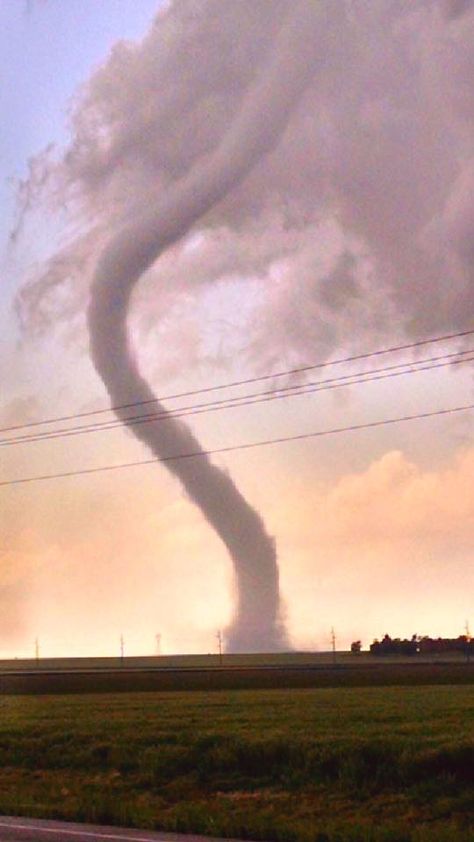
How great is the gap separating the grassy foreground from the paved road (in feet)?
4.56

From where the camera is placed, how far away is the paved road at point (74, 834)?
22.0 meters

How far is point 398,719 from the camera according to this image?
132 feet

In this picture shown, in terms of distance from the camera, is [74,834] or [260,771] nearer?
[74,834]

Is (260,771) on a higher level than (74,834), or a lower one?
higher

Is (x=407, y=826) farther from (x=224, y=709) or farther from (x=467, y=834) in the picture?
(x=224, y=709)

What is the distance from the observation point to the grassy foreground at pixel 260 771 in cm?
2586

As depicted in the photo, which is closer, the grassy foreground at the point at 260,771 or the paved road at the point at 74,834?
the paved road at the point at 74,834

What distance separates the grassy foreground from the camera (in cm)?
2586

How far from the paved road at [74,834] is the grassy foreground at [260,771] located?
1391 mm

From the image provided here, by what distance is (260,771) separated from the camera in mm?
32594

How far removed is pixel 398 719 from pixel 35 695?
36921 millimetres

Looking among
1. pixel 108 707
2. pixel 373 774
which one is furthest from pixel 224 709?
pixel 373 774

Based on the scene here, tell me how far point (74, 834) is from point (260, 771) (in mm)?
10844

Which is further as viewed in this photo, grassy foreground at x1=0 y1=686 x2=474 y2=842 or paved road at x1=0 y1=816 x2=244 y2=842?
grassy foreground at x1=0 y1=686 x2=474 y2=842
